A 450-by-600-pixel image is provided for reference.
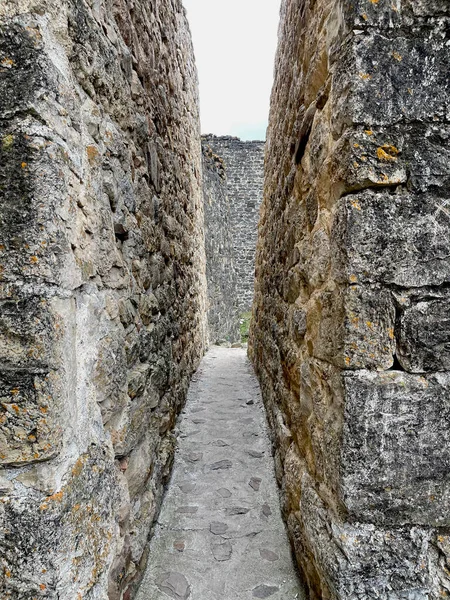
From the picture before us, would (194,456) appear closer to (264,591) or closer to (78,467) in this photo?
(264,591)

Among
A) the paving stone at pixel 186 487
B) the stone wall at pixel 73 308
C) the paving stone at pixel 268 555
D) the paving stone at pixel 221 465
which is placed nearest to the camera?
the stone wall at pixel 73 308

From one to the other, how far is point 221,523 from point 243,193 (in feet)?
50.3

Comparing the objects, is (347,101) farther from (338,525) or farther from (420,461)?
(338,525)

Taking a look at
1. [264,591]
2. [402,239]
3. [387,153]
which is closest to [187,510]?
[264,591]

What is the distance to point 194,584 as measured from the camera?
1.77 meters

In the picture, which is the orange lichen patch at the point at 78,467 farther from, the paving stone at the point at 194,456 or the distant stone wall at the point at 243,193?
the distant stone wall at the point at 243,193

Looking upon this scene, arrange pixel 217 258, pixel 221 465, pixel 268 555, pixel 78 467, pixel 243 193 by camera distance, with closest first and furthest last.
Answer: pixel 78 467 → pixel 268 555 → pixel 221 465 → pixel 217 258 → pixel 243 193

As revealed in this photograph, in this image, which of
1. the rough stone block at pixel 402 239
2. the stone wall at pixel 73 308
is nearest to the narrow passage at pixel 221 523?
the stone wall at pixel 73 308

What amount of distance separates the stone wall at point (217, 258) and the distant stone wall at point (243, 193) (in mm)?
3802

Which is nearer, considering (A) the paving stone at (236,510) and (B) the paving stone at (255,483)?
(A) the paving stone at (236,510)

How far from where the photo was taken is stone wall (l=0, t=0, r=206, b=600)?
1047 mm

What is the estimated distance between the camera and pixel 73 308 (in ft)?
3.96

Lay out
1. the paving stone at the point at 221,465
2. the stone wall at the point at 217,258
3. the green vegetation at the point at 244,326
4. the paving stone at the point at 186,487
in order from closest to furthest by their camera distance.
Result: the paving stone at the point at 186,487 → the paving stone at the point at 221,465 → the stone wall at the point at 217,258 → the green vegetation at the point at 244,326

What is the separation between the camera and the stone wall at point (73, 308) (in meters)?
1.05
